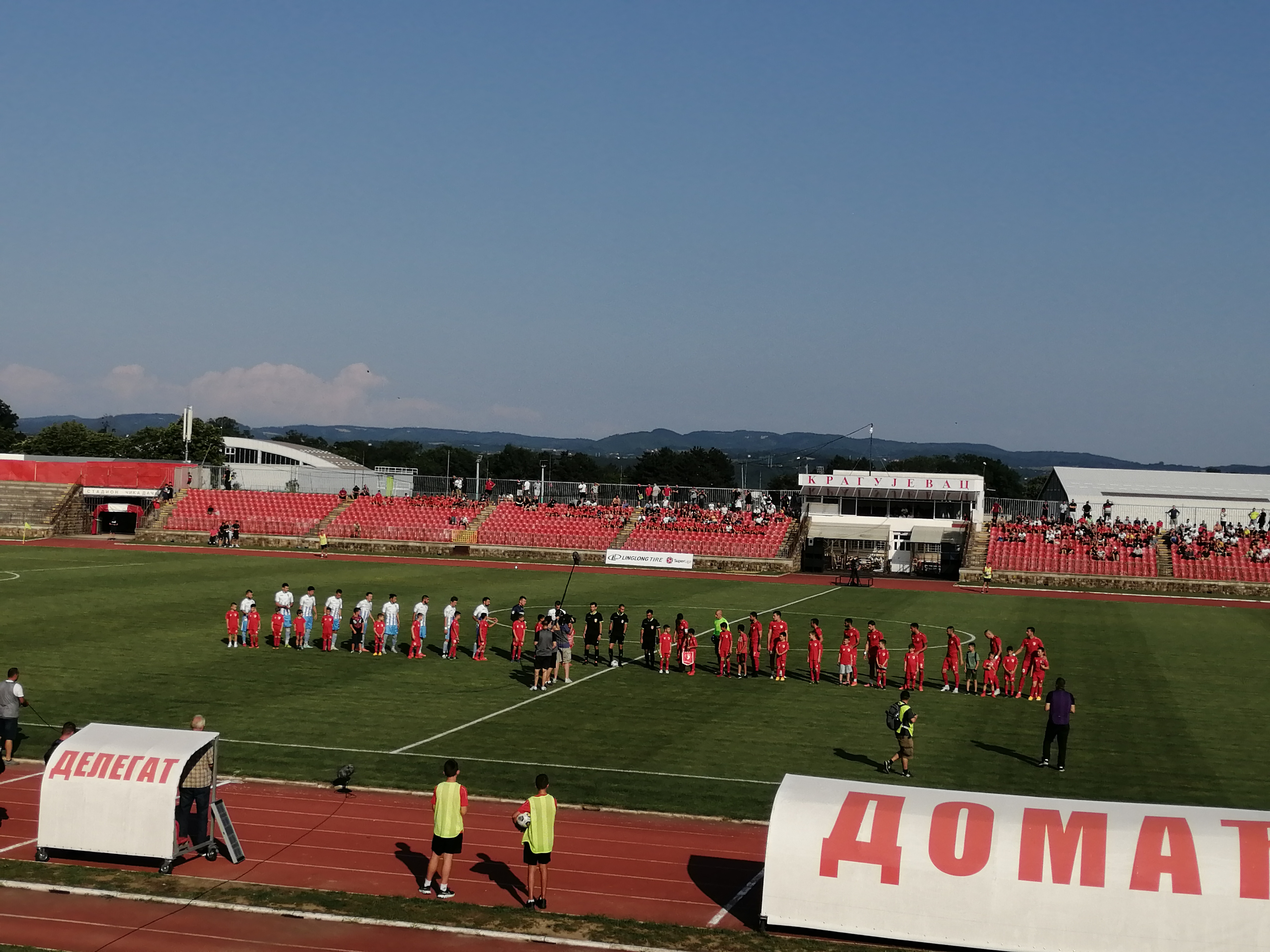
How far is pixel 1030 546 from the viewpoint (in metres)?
56.3

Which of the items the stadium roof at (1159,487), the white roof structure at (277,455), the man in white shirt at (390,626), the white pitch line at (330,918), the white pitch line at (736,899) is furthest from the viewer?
the white roof structure at (277,455)

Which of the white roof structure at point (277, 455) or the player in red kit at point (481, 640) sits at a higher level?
the white roof structure at point (277, 455)

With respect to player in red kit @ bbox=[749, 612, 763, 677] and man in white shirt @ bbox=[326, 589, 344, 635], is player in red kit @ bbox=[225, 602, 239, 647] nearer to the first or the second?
man in white shirt @ bbox=[326, 589, 344, 635]

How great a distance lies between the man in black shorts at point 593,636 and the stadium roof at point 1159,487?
180 feet

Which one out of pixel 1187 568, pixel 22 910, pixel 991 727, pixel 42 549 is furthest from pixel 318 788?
pixel 1187 568

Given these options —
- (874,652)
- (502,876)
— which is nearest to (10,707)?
(502,876)

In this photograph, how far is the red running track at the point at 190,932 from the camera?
36.6 ft

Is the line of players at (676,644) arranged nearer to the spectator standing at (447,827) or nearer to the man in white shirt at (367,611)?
the man in white shirt at (367,611)

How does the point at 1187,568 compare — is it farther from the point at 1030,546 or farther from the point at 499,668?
the point at 499,668

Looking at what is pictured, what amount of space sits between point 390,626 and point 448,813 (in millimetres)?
16705

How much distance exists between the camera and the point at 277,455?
408 ft

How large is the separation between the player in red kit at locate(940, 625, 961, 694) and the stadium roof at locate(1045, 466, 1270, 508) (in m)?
52.8

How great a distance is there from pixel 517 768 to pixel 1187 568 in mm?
43990

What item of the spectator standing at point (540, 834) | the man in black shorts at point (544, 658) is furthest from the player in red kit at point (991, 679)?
the spectator standing at point (540, 834)
